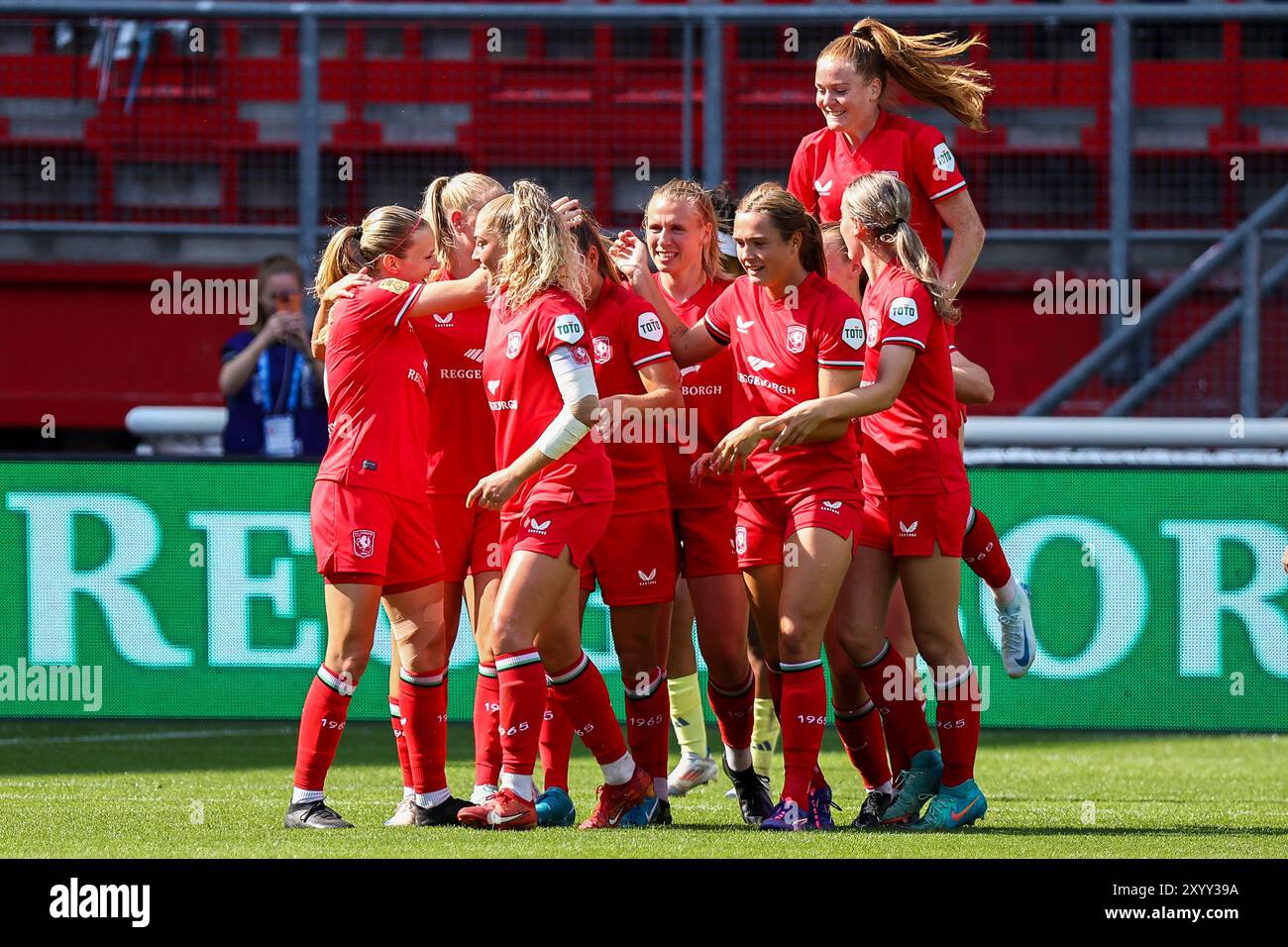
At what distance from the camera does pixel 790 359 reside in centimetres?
606

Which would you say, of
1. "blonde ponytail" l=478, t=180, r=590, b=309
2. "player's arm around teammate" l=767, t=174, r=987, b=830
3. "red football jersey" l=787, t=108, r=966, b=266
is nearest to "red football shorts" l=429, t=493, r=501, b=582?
"blonde ponytail" l=478, t=180, r=590, b=309

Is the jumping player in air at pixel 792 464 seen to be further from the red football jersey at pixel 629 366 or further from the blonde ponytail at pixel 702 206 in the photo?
the blonde ponytail at pixel 702 206

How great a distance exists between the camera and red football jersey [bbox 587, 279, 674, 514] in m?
6.00

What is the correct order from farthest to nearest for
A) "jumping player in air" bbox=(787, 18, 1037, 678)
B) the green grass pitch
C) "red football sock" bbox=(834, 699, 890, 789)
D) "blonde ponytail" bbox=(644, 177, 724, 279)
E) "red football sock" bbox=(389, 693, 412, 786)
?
1. "jumping player in air" bbox=(787, 18, 1037, 678)
2. "blonde ponytail" bbox=(644, 177, 724, 279)
3. "red football sock" bbox=(834, 699, 890, 789)
4. "red football sock" bbox=(389, 693, 412, 786)
5. the green grass pitch

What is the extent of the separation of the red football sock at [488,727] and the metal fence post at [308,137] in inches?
169

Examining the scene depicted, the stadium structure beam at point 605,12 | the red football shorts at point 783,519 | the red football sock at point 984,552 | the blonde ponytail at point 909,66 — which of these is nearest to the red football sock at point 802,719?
the red football shorts at point 783,519

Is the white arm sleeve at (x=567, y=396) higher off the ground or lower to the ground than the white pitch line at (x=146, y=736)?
higher

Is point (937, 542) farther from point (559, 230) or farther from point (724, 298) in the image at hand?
point (559, 230)

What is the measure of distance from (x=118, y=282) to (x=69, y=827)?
5.88m

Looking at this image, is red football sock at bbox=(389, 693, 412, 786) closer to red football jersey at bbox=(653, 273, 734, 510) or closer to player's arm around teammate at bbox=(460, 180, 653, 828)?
player's arm around teammate at bbox=(460, 180, 653, 828)

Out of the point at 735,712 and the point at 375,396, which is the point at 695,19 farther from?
the point at 735,712

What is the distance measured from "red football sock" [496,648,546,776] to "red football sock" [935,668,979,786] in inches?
51.3

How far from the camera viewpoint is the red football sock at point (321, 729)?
19.5 ft

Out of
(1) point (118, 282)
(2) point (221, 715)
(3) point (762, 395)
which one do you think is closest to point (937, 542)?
(3) point (762, 395)
